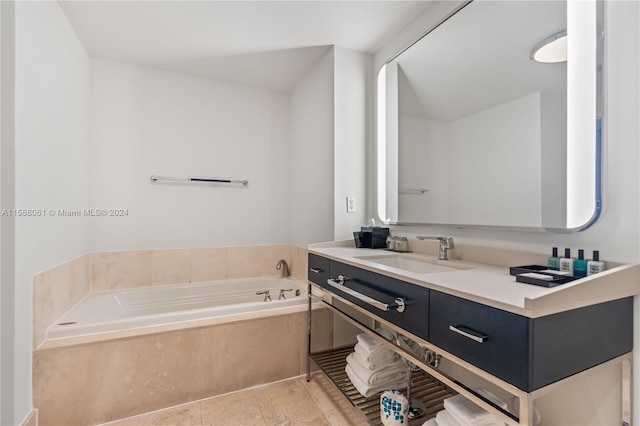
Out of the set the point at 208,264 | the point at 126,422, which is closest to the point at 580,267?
the point at 126,422

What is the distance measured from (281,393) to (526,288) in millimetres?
1480

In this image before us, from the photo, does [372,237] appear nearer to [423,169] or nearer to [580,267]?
[423,169]

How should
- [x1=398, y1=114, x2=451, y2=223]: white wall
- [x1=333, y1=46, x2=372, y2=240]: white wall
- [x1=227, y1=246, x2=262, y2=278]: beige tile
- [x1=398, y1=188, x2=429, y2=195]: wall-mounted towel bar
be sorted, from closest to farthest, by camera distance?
1. [x1=398, y1=114, x2=451, y2=223]: white wall
2. [x1=398, y1=188, x2=429, y2=195]: wall-mounted towel bar
3. [x1=333, y1=46, x2=372, y2=240]: white wall
4. [x1=227, y1=246, x2=262, y2=278]: beige tile

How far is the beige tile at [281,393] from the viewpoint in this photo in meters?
1.72

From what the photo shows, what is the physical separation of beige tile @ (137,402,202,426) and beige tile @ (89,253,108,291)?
3.69 ft

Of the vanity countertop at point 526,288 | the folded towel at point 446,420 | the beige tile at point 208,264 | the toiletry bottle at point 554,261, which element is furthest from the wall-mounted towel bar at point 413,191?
the beige tile at point 208,264

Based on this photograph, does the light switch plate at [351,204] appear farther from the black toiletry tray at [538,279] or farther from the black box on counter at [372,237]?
the black toiletry tray at [538,279]

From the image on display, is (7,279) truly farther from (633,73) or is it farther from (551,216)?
(633,73)

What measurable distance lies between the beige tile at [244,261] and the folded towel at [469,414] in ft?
6.43

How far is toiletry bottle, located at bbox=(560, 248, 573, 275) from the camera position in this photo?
1032 millimetres

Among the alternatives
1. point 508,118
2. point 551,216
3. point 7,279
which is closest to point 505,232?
point 551,216

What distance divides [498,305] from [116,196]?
2.62 m

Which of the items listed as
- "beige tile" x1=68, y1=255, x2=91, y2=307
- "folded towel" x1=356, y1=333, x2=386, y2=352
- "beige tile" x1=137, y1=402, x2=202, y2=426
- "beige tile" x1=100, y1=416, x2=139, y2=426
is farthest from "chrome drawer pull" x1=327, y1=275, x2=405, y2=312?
"beige tile" x1=68, y1=255, x2=91, y2=307

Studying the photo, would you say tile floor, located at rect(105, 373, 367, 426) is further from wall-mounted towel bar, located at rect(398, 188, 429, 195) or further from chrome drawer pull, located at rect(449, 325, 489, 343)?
wall-mounted towel bar, located at rect(398, 188, 429, 195)
